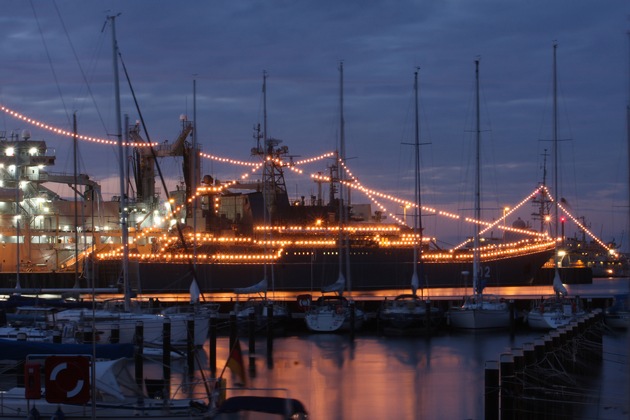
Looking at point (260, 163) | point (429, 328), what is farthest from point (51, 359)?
point (260, 163)

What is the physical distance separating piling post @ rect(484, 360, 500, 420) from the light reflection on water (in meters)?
3.53

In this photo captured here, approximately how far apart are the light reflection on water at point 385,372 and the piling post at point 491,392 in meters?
3.53

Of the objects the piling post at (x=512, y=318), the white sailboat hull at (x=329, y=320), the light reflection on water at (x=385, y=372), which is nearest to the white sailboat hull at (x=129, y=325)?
the light reflection on water at (x=385, y=372)

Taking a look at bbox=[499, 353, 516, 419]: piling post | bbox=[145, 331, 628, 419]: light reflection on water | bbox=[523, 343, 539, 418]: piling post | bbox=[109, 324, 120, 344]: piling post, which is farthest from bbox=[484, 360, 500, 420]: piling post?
bbox=[109, 324, 120, 344]: piling post

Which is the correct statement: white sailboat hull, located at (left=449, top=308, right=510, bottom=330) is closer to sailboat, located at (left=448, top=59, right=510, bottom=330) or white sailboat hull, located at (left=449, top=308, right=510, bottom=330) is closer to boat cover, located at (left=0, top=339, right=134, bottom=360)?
sailboat, located at (left=448, top=59, right=510, bottom=330)

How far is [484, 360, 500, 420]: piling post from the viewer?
18391mm

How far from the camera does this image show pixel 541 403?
66.4ft

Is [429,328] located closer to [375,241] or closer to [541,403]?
[541,403]

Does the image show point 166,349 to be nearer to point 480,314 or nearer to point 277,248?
point 480,314

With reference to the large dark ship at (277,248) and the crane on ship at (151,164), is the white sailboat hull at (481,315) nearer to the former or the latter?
the large dark ship at (277,248)

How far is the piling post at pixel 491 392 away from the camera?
60.3 ft

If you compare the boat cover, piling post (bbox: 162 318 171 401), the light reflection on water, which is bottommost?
the light reflection on water

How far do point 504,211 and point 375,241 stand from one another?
16.1m

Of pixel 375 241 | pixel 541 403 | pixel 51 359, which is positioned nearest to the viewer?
pixel 51 359
